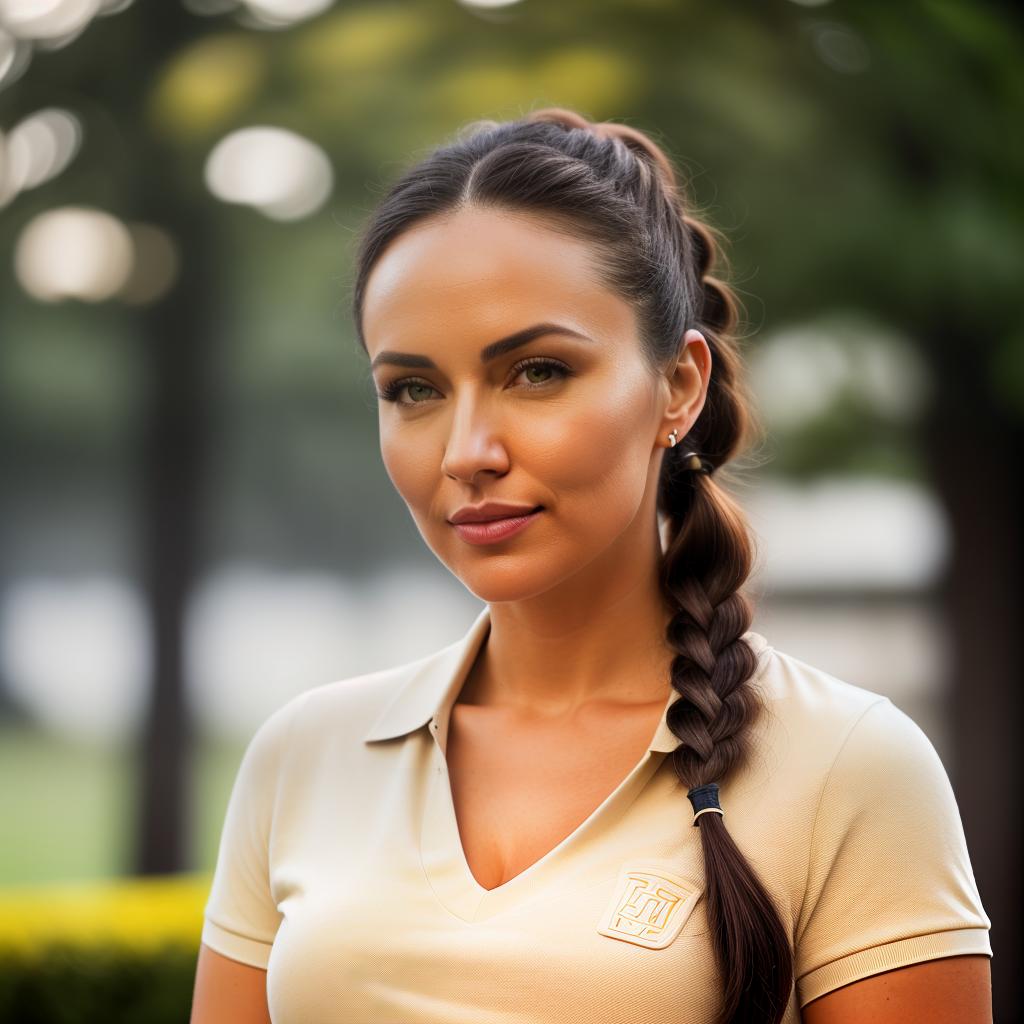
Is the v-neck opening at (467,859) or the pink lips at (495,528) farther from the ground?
the pink lips at (495,528)

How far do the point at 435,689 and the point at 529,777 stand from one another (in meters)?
0.24

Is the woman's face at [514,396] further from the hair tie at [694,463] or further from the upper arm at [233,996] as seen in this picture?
the upper arm at [233,996]

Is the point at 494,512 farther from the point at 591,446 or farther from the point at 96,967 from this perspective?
the point at 96,967

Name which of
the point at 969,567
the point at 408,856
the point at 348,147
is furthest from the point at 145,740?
the point at 408,856

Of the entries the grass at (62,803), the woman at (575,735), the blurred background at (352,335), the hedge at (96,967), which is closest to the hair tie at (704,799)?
the woman at (575,735)

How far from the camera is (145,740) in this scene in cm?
755

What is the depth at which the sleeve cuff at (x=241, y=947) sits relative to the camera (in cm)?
223

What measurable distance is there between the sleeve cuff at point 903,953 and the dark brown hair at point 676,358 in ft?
0.21

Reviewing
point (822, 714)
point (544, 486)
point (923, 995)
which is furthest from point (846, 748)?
point (544, 486)

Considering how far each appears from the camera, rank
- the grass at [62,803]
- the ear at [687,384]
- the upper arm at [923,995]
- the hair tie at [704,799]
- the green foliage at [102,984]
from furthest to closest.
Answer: the grass at [62,803] < the green foliage at [102,984] < the ear at [687,384] < the hair tie at [704,799] < the upper arm at [923,995]

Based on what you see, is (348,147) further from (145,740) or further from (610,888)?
(610,888)

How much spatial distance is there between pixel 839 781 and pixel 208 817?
8.34m

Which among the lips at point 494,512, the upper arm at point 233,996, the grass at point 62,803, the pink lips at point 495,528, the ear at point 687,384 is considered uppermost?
the ear at point 687,384

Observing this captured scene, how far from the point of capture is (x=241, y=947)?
2246 millimetres
